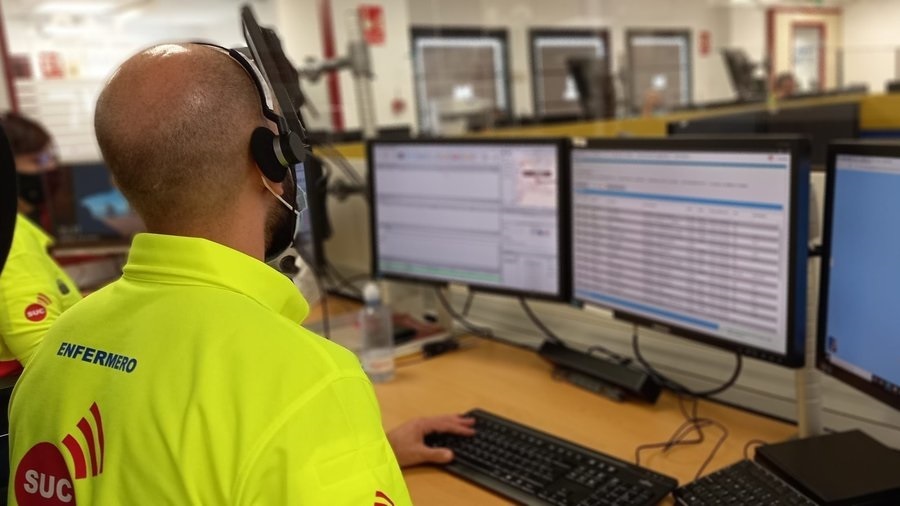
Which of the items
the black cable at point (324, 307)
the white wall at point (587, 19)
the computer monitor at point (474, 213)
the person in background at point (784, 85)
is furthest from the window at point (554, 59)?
the computer monitor at point (474, 213)

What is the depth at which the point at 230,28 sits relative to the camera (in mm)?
9227

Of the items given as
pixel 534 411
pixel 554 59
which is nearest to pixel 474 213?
pixel 534 411

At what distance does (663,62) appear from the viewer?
372 inches

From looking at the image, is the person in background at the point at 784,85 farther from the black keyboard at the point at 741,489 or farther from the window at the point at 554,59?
the black keyboard at the point at 741,489

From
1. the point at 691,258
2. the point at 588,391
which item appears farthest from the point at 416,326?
the point at 691,258

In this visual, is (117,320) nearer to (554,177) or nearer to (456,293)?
(554,177)

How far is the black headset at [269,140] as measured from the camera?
761 millimetres

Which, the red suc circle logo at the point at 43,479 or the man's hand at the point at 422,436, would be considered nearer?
the red suc circle logo at the point at 43,479

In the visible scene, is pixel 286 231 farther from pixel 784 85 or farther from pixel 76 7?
pixel 76 7

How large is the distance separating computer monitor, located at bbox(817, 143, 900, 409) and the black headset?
71 cm

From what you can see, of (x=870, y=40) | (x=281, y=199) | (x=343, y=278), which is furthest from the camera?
(x=870, y=40)

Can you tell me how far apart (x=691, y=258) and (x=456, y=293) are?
86cm

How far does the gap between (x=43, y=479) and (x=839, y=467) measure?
3.12 feet

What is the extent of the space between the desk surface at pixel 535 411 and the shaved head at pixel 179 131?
22.7 inches
